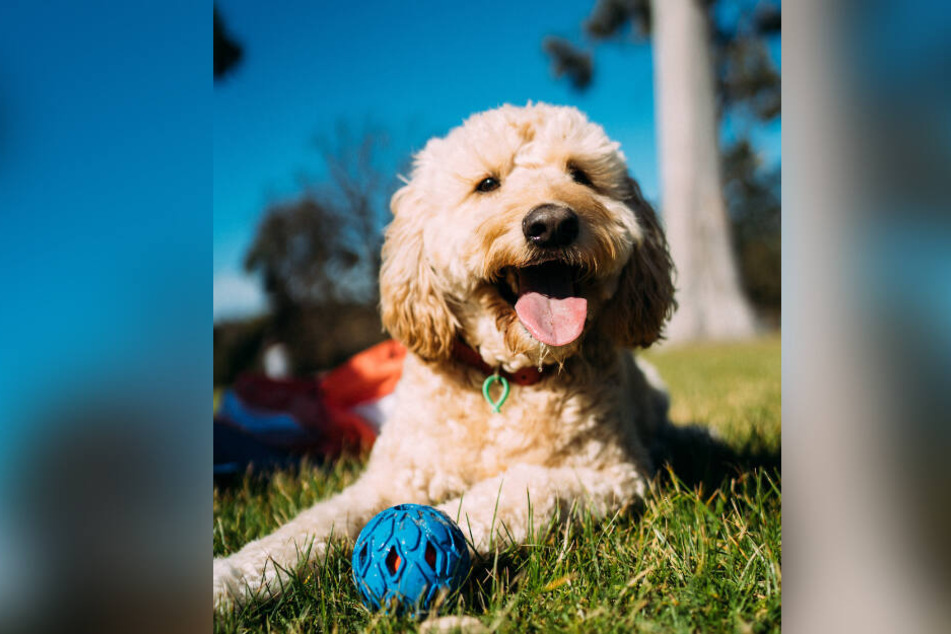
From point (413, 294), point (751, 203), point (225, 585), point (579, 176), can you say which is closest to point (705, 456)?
point (579, 176)

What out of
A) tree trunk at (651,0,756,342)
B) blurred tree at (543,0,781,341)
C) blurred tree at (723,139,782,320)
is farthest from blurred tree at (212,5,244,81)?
blurred tree at (723,139,782,320)

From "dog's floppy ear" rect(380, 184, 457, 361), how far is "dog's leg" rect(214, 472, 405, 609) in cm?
50

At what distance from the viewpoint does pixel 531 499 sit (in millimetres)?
1940

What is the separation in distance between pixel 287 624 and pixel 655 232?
1.80 meters

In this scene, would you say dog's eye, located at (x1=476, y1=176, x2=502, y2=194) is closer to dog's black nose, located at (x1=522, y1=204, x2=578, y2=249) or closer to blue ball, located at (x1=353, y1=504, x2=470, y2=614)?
dog's black nose, located at (x1=522, y1=204, x2=578, y2=249)

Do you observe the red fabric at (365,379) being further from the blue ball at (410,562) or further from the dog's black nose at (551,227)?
the blue ball at (410,562)

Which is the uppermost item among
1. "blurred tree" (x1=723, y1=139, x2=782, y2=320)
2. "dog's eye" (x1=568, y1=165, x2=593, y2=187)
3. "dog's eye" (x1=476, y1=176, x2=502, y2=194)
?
"blurred tree" (x1=723, y1=139, x2=782, y2=320)

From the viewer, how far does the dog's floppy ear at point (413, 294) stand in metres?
2.30

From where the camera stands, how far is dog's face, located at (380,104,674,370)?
2.08 m

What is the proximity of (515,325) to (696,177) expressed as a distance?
12.1 meters

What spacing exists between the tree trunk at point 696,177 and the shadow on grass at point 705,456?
1005 cm

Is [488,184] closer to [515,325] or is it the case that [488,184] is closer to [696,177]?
[515,325]

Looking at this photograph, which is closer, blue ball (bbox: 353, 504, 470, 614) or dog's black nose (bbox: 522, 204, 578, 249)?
blue ball (bbox: 353, 504, 470, 614)
